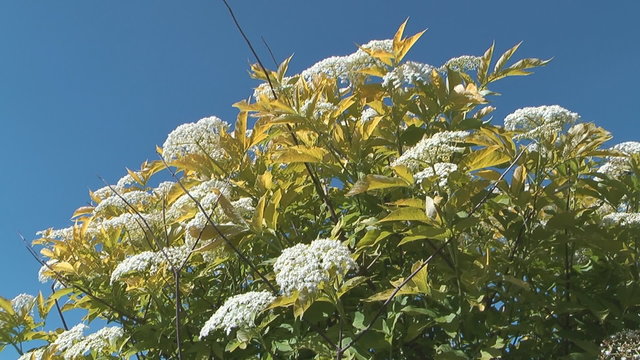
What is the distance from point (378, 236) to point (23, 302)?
254cm

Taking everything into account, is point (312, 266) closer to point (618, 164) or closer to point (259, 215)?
point (259, 215)

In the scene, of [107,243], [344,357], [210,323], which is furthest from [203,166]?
[344,357]

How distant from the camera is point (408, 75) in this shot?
288cm

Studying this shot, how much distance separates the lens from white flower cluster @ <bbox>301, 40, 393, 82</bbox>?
10.7 feet

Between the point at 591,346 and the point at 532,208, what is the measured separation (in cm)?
65

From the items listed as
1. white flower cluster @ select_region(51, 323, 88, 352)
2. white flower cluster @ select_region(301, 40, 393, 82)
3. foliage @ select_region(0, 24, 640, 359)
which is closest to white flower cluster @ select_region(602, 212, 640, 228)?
foliage @ select_region(0, 24, 640, 359)

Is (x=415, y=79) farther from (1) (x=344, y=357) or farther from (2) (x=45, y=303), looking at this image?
(2) (x=45, y=303)

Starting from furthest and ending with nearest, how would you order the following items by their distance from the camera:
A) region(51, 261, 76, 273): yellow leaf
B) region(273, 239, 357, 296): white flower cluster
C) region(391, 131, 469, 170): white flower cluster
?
region(51, 261, 76, 273): yellow leaf → region(391, 131, 469, 170): white flower cluster → region(273, 239, 357, 296): white flower cluster

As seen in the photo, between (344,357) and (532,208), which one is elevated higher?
(532,208)

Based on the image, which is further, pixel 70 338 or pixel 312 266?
pixel 70 338

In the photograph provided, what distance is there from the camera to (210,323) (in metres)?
2.44

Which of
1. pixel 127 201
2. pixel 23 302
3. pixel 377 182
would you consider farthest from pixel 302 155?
pixel 23 302

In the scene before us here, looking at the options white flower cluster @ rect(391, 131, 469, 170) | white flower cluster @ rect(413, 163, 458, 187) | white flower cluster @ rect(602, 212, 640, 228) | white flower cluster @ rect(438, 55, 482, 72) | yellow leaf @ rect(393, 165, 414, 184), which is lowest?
white flower cluster @ rect(602, 212, 640, 228)

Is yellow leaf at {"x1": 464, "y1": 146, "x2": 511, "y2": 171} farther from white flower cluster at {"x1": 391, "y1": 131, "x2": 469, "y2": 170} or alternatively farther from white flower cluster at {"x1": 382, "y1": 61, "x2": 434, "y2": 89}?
white flower cluster at {"x1": 382, "y1": 61, "x2": 434, "y2": 89}
